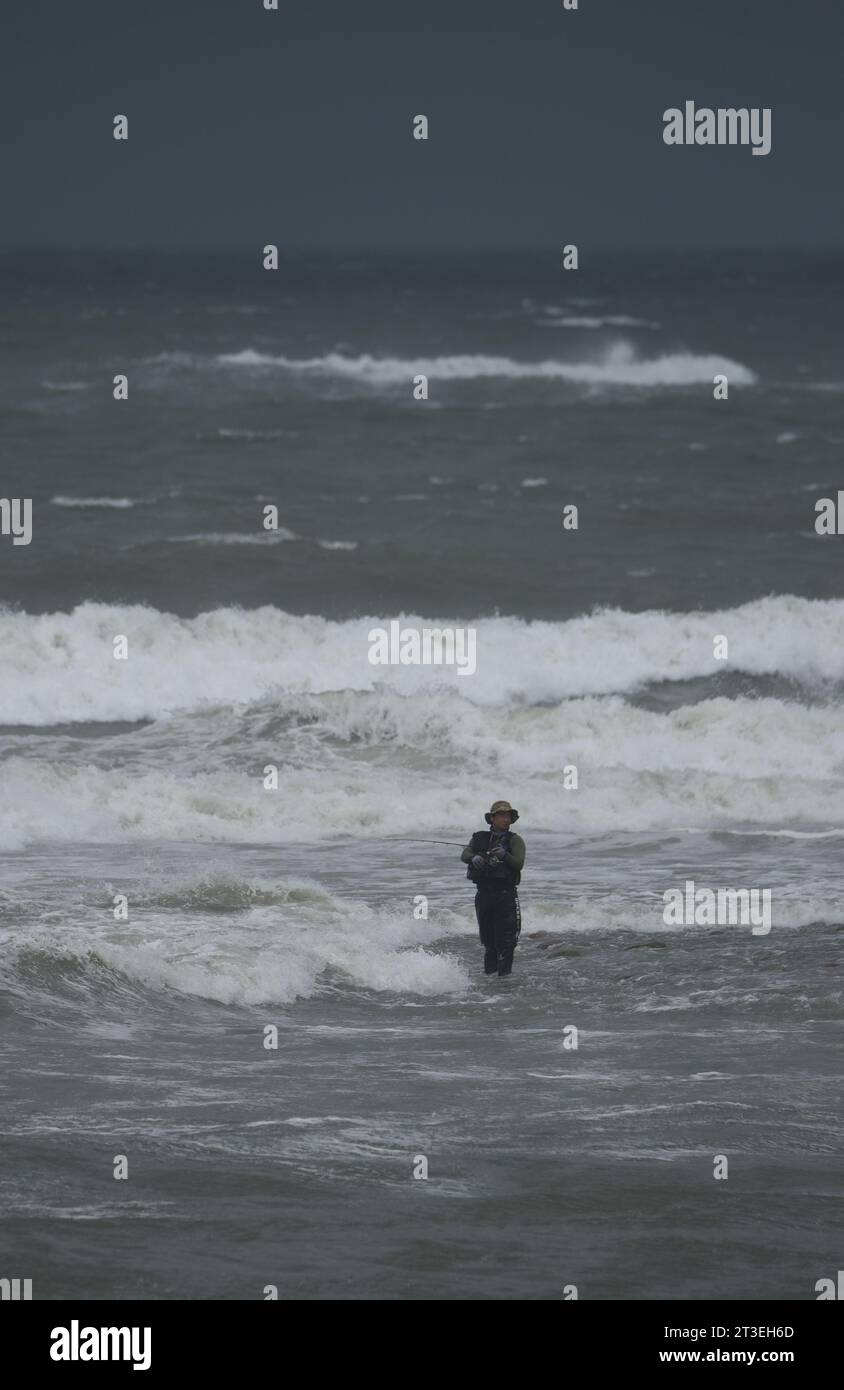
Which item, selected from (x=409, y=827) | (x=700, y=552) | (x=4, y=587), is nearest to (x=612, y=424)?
(x=700, y=552)

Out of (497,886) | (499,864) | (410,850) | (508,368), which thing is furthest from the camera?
(508,368)

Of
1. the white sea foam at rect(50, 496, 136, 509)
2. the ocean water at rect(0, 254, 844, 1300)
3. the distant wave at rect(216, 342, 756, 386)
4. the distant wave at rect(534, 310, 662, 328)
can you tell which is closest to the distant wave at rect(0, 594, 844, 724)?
the ocean water at rect(0, 254, 844, 1300)

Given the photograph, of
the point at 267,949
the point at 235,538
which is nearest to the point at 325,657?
the point at 235,538

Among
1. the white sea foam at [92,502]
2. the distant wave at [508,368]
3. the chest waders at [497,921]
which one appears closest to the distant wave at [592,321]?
the distant wave at [508,368]

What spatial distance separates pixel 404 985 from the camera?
1280 centimetres

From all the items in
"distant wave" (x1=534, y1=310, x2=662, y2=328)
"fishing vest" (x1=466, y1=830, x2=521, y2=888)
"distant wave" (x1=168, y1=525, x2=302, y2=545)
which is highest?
"distant wave" (x1=534, y1=310, x2=662, y2=328)

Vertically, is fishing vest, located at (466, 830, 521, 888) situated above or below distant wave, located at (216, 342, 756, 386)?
below

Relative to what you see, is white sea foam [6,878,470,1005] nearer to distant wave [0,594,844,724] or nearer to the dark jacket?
the dark jacket

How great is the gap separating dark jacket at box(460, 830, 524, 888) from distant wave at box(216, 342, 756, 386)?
47.8 m

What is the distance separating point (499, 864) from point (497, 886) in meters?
0.18

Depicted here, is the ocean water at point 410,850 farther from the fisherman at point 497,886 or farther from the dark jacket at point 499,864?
the dark jacket at point 499,864

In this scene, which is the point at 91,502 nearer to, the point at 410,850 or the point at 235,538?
the point at 235,538

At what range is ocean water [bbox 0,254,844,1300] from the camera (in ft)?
25.8

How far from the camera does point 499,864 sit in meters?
13.4
